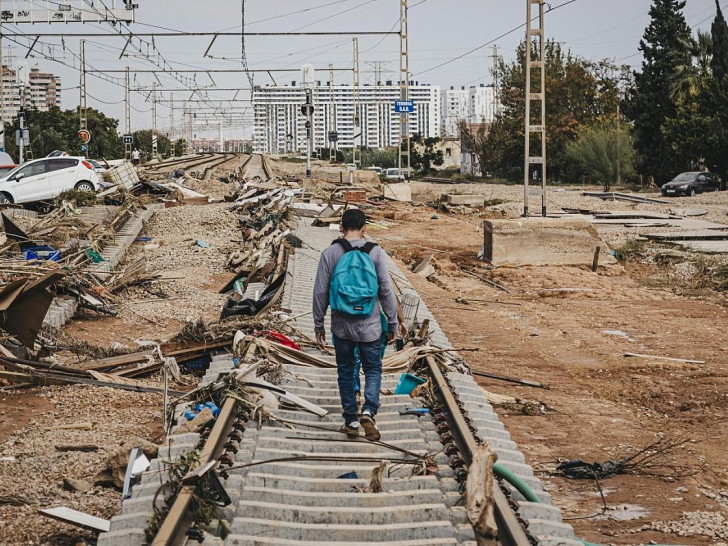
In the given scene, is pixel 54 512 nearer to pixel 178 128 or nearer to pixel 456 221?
pixel 456 221

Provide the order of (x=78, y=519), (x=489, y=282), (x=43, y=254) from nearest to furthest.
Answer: (x=78, y=519), (x=43, y=254), (x=489, y=282)

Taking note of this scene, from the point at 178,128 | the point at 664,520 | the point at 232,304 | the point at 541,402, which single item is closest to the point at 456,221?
the point at 232,304

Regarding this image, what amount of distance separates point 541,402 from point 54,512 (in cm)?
544

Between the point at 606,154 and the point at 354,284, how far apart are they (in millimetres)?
55350

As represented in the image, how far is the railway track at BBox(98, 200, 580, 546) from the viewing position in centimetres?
498

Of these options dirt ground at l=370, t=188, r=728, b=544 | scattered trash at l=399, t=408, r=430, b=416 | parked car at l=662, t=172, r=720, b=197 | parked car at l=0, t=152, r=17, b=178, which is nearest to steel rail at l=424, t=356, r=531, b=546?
scattered trash at l=399, t=408, r=430, b=416

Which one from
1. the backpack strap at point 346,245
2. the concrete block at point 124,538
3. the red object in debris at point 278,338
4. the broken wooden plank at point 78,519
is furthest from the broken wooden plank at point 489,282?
the concrete block at point 124,538

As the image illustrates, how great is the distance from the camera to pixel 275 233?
21.0 metres

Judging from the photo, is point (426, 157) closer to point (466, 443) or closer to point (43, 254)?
point (43, 254)

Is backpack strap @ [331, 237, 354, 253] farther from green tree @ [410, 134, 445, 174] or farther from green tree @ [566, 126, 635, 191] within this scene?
green tree @ [410, 134, 445, 174]

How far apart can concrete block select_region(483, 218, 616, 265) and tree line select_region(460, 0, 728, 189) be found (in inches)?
1239

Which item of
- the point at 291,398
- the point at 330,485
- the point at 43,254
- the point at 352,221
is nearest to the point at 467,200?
the point at 43,254

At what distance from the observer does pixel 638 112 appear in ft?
192

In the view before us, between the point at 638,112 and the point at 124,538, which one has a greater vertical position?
the point at 638,112
